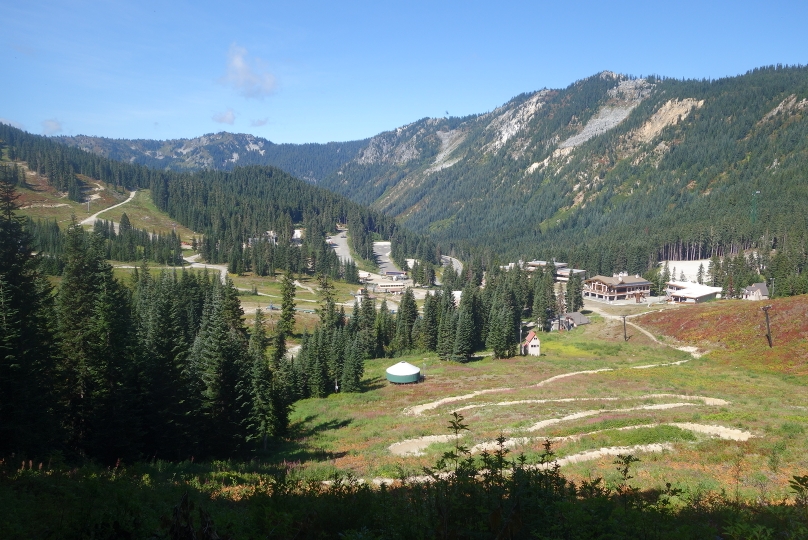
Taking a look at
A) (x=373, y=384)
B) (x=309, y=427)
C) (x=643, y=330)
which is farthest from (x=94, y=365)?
(x=643, y=330)

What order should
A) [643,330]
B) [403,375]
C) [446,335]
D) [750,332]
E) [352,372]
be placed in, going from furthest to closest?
1. [643,330]
2. [446,335]
3. [750,332]
4. [403,375]
5. [352,372]

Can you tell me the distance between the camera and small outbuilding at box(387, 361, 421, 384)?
6012 cm

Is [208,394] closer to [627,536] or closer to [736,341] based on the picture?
[627,536]

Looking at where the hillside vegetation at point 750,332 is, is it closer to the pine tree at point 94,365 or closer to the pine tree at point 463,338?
the pine tree at point 463,338

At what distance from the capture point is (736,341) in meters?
66.8

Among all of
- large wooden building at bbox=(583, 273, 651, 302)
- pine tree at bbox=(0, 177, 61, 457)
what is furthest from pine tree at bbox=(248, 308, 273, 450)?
large wooden building at bbox=(583, 273, 651, 302)

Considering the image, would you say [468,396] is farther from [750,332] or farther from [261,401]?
[750,332]

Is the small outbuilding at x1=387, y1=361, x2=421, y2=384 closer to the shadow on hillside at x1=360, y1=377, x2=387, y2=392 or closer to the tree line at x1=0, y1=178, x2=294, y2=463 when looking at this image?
the shadow on hillside at x1=360, y1=377, x2=387, y2=392

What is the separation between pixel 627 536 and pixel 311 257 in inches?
6987

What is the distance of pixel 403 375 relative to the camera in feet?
198

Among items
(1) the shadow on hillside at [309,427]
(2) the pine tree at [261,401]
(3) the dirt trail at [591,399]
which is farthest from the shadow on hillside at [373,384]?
(2) the pine tree at [261,401]

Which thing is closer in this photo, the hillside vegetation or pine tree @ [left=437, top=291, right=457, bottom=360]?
the hillside vegetation

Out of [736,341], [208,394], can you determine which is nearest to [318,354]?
[208,394]

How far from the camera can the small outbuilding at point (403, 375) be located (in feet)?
197
